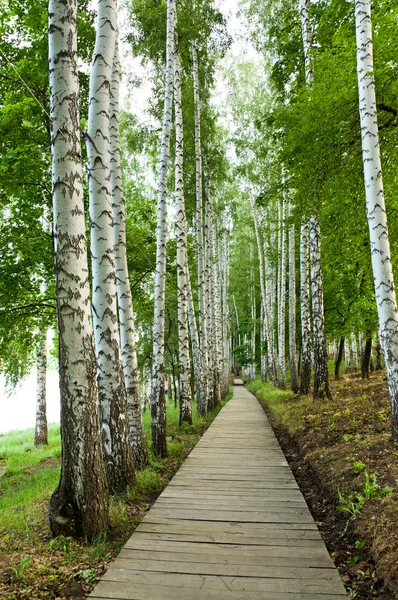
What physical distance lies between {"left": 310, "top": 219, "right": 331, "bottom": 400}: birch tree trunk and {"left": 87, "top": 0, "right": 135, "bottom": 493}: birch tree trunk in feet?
21.8

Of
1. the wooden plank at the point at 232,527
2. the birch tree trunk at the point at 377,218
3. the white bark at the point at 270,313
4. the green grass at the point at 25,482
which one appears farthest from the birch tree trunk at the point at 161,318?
the white bark at the point at 270,313

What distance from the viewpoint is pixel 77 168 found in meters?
3.43

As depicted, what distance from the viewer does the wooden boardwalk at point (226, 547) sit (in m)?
2.62

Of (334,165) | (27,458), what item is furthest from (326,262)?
(27,458)

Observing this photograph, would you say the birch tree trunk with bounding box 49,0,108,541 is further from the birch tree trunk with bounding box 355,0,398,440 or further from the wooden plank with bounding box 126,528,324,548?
the birch tree trunk with bounding box 355,0,398,440

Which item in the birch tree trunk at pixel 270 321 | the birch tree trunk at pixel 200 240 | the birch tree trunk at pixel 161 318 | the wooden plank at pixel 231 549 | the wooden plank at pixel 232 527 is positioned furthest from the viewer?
the birch tree trunk at pixel 270 321

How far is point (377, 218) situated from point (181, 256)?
16.4 ft

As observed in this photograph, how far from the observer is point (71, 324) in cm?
332

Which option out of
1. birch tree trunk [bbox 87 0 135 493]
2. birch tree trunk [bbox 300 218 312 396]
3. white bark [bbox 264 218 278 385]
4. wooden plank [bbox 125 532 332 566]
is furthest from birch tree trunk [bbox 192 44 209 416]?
wooden plank [bbox 125 532 332 566]

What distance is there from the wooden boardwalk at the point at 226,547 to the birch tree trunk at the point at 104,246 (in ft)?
3.36

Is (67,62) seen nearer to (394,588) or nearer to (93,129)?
(93,129)

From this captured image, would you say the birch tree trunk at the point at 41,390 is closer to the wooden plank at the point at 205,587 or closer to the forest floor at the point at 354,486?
the forest floor at the point at 354,486

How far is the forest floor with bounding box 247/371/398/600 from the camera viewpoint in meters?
2.88

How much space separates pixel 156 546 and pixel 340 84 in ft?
25.2
